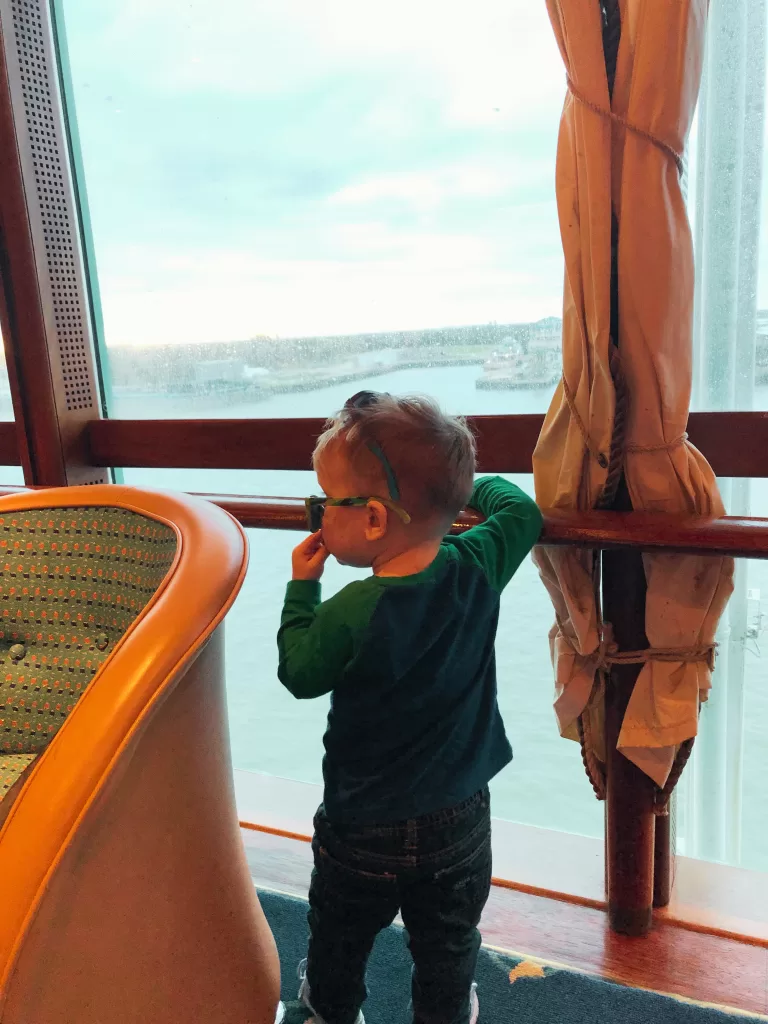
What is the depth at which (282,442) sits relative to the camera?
5.87 feet

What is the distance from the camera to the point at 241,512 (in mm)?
1431

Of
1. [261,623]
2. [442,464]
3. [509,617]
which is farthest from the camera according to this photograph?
[261,623]

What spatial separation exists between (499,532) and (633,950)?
0.87m

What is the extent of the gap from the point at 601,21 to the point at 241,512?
948mm

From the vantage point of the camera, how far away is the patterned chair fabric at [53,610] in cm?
117

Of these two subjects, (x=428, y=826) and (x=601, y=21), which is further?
(x=601, y=21)

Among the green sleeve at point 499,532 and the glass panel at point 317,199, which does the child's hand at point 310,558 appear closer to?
the green sleeve at point 499,532

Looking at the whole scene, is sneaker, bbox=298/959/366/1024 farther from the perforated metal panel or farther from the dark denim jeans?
the perforated metal panel

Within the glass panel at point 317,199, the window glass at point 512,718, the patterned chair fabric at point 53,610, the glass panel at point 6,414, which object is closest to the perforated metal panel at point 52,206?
the glass panel at point 317,199

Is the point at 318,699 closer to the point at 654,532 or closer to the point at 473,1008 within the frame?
the point at 473,1008

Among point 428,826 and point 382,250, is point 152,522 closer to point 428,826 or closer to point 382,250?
point 428,826

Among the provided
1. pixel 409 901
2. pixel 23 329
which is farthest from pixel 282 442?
pixel 409 901

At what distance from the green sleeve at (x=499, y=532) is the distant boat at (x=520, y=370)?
54 centimetres

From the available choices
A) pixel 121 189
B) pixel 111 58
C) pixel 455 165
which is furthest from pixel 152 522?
pixel 111 58
